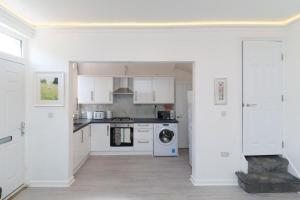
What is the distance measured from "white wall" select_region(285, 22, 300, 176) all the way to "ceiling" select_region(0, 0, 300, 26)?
1.44 ft

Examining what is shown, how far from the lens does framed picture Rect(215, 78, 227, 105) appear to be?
402 centimetres

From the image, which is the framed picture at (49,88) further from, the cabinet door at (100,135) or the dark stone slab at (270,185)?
the dark stone slab at (270,185)

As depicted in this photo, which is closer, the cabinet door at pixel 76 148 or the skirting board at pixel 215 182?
the skirting board at pixel 215 182

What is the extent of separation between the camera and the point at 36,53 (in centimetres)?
401

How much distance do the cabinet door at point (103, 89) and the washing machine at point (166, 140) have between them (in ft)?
5.26

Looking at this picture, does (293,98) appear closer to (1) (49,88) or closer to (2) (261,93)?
(2) (261,93)

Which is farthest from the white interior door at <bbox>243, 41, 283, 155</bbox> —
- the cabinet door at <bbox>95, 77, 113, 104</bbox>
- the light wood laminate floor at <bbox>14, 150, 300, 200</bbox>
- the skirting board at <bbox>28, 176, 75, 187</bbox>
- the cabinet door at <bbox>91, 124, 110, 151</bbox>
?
the cabinet door at <bbox>95, 77, 113, 104</bbox>

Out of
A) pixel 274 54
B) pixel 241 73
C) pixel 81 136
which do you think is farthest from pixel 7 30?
pixel 274 54

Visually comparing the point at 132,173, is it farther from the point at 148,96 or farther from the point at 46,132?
the point at 148,96

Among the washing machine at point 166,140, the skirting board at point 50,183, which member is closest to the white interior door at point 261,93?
the washing machine at point 166,140

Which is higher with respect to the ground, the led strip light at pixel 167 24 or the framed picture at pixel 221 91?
the led strip light at pixel 167 24

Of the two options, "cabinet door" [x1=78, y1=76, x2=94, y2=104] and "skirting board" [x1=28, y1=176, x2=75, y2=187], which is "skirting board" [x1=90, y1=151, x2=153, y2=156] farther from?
"skirting board" [x1=28, y1=176, x2=75, y2=187]

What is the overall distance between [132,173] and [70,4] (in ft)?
10.7

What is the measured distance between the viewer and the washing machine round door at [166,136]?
239 inches
